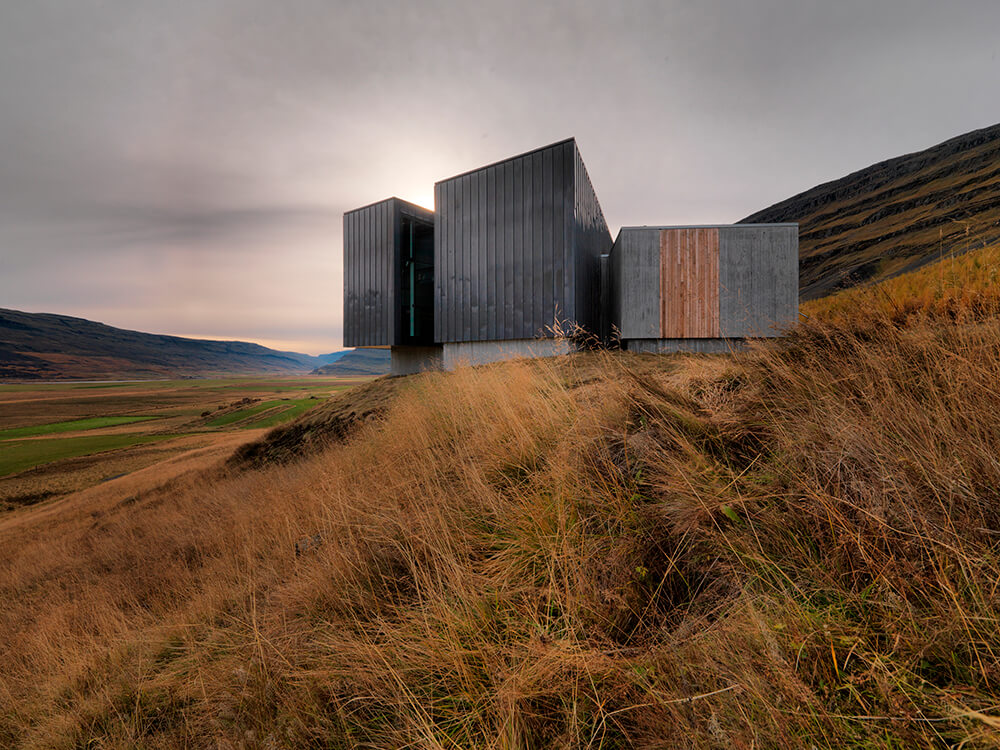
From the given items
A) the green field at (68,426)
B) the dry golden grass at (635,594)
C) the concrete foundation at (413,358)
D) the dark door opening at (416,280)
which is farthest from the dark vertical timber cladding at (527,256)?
the green field at (68,426)

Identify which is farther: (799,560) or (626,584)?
(626,584)

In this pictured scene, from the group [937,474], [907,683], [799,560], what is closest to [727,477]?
[799,560]

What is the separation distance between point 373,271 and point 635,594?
44.8 ft

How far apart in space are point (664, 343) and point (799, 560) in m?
8.54

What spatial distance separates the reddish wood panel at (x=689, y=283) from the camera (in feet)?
29.9

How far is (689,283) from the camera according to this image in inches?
363

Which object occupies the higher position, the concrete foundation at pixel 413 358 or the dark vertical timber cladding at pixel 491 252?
the dark vertical timber cladding at pixel 491 252

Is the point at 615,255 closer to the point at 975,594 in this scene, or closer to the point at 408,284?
the point at 408,284

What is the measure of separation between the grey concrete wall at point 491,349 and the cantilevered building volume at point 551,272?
0.13 feet

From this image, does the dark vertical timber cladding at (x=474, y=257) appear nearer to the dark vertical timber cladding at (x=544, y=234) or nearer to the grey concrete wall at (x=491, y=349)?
the grey concrete wall at (x=491, y=349)

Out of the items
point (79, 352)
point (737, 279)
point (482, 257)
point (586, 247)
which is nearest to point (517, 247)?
point (482, 257)

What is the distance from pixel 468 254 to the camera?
11258 millimetres

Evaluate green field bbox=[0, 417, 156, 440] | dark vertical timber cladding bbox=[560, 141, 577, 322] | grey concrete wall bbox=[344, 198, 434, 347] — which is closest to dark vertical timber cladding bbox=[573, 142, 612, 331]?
dark vertical timber cladding bbox=[560, 141, 577, 322]

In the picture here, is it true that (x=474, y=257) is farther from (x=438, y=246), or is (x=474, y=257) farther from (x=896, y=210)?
(x=896, y=210)
